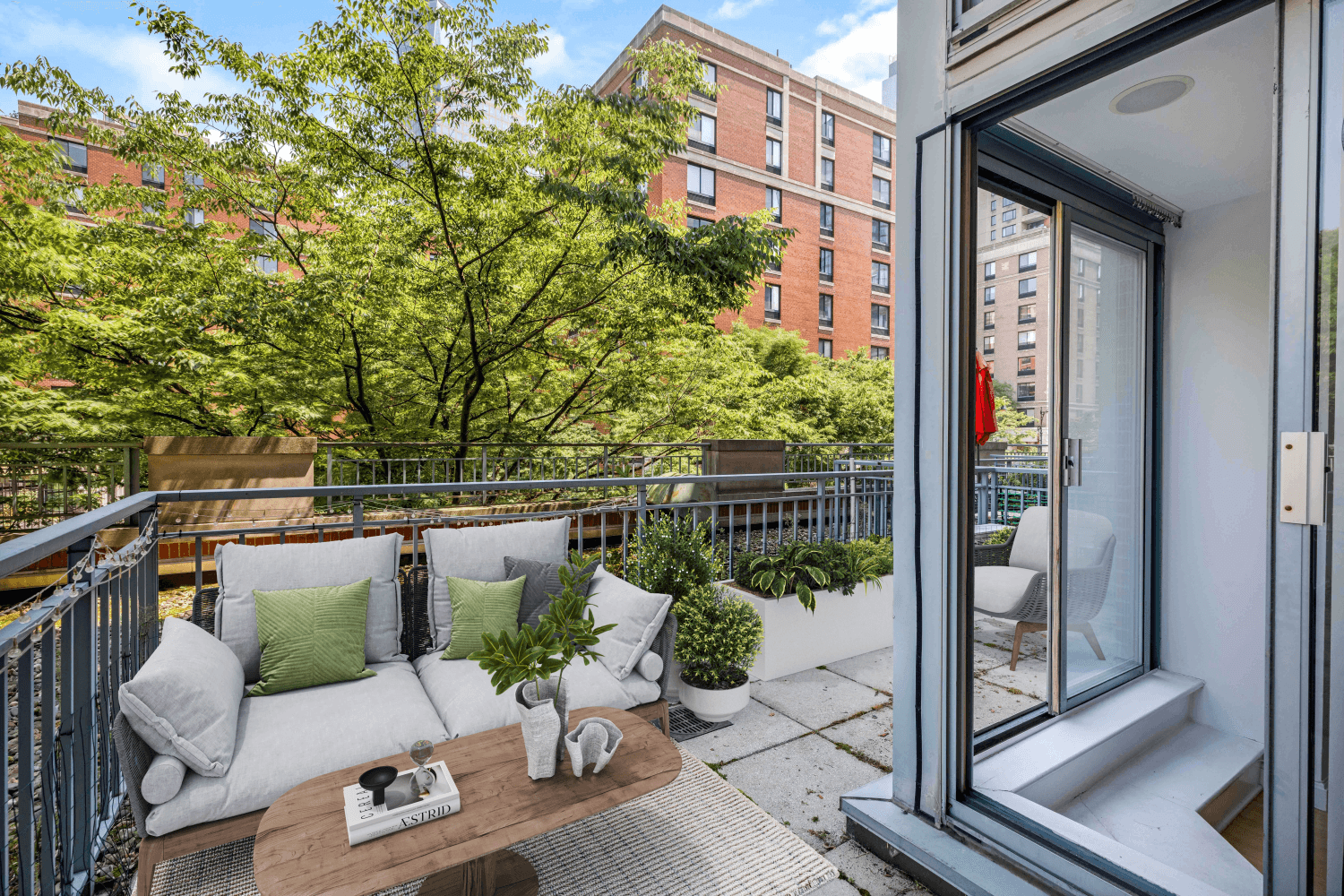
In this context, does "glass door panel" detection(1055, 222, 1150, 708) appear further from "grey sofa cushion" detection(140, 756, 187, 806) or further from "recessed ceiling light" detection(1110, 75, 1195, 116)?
"grey sofa cushion" detection(140, 756, 187, 806)

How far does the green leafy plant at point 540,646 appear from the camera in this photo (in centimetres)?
160

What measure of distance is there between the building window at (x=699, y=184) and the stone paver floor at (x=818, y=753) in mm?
18171

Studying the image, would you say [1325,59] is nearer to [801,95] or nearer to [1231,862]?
[1231,862]

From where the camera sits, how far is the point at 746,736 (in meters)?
2.73

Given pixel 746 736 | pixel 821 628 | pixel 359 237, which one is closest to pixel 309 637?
pixel 746 736

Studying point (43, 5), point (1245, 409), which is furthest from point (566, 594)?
point (43, 5)

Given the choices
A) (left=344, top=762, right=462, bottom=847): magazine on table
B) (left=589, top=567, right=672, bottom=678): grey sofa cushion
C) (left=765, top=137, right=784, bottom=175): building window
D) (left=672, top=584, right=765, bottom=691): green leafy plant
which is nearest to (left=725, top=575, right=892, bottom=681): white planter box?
(left=672, top=584, right=765, bottom=691): green leafy plant

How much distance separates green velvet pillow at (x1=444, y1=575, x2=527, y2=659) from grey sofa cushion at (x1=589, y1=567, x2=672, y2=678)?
362 mm

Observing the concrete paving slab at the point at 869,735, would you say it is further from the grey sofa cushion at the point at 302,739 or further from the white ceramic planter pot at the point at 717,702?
the grey sofa cushion at the point at 302,739

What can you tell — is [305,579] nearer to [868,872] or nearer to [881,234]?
[868,872]

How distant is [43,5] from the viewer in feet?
23.1

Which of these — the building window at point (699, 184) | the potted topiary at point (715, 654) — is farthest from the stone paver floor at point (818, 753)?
the building window at point (699, 184)

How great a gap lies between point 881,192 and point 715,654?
25208 mm

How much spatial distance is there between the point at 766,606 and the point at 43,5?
34.3 feet
